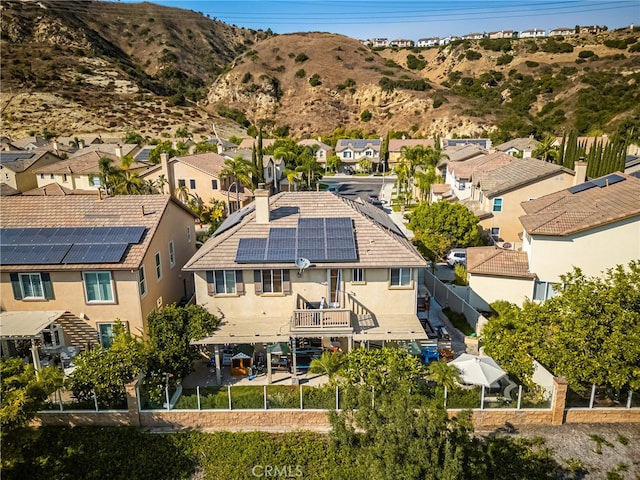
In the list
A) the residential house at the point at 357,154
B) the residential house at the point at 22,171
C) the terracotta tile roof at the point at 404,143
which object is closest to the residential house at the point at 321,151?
the residential house at the point at 357,154

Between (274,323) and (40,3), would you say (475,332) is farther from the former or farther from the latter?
(40,3)

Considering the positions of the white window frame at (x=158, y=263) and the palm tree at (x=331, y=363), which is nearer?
the palm tree at (x=331, y=363)

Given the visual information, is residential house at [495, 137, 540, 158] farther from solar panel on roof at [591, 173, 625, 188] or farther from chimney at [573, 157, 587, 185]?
solar panel on roof at [591, 173, 625, 188]

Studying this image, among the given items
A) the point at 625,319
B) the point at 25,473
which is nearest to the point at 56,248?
the point at 25,473

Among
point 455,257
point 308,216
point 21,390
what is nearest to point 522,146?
point 455,257

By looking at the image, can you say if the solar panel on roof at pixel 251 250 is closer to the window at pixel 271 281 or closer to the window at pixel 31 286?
the window at pixel 271 281
